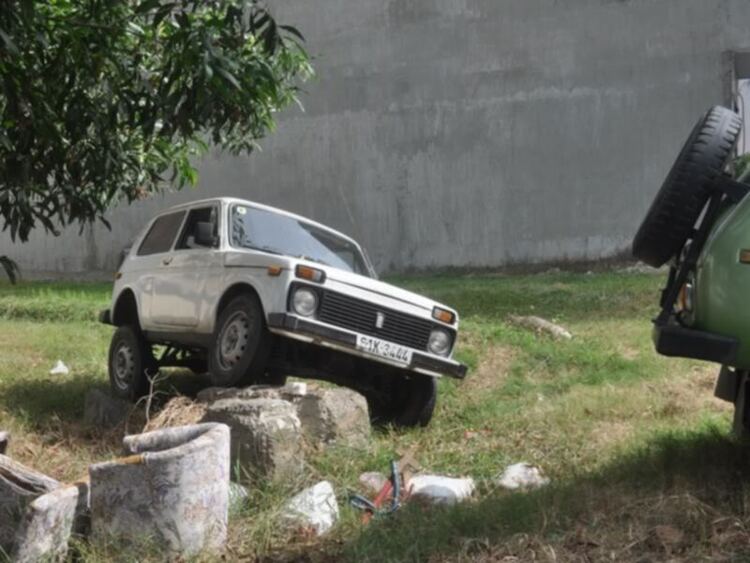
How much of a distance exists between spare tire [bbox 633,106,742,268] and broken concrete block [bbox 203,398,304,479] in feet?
8.06

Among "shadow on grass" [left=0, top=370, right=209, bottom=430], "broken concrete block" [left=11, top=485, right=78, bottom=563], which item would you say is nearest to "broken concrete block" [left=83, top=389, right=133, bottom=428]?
"shadow on grass" [left=0, top=370, right=209, bottom=430]

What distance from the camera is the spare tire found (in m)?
5.15

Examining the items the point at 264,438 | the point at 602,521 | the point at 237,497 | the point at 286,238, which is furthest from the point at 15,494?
the point at 286,238

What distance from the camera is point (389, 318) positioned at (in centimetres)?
800

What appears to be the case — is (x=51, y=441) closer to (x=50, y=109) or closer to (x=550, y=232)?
(x=50, y=109)

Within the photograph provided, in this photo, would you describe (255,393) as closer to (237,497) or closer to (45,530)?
(237,497)

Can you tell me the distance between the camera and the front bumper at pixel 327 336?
7.52 meters

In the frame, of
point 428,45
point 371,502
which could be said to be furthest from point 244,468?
point 428,45

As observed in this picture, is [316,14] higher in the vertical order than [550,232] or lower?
higher

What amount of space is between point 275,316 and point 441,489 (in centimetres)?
213

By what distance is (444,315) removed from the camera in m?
8.31

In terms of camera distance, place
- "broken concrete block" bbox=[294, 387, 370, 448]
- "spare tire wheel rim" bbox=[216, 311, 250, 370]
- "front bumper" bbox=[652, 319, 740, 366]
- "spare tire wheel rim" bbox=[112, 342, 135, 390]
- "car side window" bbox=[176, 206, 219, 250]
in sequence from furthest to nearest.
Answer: "spare tire wheel rim" bbox=[112, 342, 135, 390] → "car side window" bbox=[176, 206, 219, 250] → "spare tire wheel rim" bbox=[216, 311, 250, 370] → "broken concrete block" bbox=[294, 387, 370, 448] → "front bumper" bbox=[652, 319, 740, 366]

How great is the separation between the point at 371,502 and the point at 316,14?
15.8m

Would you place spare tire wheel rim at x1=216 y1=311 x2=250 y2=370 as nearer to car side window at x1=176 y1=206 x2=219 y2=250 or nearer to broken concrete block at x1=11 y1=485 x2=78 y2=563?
car side window at x1=176 y1=206 x2=219 y2=250
